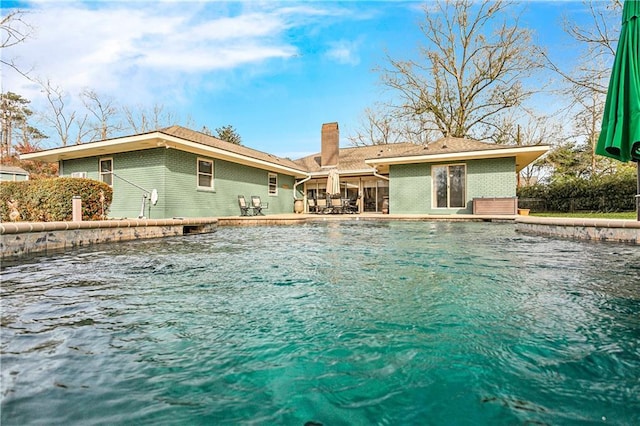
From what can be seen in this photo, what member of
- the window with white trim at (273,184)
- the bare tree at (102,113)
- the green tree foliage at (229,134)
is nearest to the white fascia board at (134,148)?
the window with white trim at (273,184)

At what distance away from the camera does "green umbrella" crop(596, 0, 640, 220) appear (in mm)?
3777

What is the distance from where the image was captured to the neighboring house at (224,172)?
10.2m

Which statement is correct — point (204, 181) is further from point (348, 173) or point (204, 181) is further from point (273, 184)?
point (348, 173)

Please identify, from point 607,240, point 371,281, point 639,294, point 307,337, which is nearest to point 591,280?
point 639,294

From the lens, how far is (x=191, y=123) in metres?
24.1

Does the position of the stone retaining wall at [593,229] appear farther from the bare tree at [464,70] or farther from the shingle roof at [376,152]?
the bare tree at [464,70]

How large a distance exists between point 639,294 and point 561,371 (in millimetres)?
→ 1723

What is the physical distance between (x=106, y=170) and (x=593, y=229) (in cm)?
1370

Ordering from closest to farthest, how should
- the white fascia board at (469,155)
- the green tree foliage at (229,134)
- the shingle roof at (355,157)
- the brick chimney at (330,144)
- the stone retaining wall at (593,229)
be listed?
the stone retaining wall at (593,229), the white fascia board at (469,155), the shingle roof at (355,157), the brick chimney at (330,144), the green tree foliage at (229,134)

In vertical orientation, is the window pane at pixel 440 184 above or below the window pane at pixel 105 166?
below

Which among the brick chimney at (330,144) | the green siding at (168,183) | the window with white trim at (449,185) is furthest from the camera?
the brick chimney at (330,144)

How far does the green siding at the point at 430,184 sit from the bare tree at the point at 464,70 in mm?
7866

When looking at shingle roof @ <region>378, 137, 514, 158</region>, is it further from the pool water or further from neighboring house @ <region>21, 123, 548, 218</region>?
the pool water

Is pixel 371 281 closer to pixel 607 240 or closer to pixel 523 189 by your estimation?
pixel 607 240
